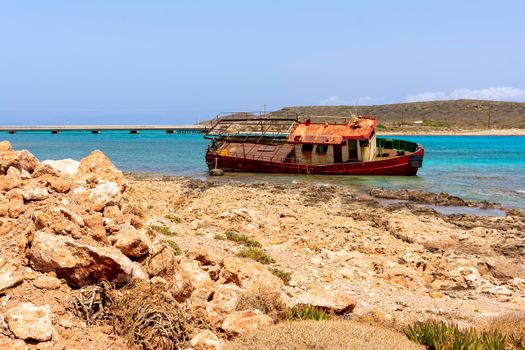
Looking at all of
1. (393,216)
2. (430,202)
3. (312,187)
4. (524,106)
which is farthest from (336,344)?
(524,106)

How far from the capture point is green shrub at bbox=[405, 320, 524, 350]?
5605 millimetres

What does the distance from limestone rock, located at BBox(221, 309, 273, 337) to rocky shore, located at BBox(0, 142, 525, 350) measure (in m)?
0.02

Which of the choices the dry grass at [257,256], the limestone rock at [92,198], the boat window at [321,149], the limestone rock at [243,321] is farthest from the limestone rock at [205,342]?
the boat window at [321,149]

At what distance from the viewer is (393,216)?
17328 millimetres

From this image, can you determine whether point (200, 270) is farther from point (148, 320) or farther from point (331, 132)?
point (331, 132)

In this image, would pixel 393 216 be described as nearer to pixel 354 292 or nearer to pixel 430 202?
pixel 430 202

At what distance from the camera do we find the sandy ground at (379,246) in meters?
8.92

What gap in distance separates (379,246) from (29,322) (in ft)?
31.2

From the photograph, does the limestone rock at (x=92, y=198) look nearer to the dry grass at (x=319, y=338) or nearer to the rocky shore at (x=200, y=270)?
the rocky shore at (x=200, y=270)

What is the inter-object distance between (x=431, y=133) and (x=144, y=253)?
4360 inches

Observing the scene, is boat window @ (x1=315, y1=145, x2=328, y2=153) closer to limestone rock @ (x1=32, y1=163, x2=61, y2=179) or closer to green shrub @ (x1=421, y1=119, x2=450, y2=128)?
limestone rock @ (x1=32, y1=163, x2=61, y2=179)

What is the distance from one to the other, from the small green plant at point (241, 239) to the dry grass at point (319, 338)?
6027 millimetres

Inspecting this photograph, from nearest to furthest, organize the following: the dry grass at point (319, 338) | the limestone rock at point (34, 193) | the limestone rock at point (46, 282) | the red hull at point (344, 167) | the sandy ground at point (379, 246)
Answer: the dry grass at point (319, 338) < the limestone rock at point (46, 282) < the limestone rock at point (34, 193) < the sandy ground at point (379, 246) < the red hull at point (344, 167)

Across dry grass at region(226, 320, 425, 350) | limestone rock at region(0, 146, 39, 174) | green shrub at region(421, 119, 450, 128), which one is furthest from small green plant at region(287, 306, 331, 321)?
green shrub at region(421, 119, 450, 128)
